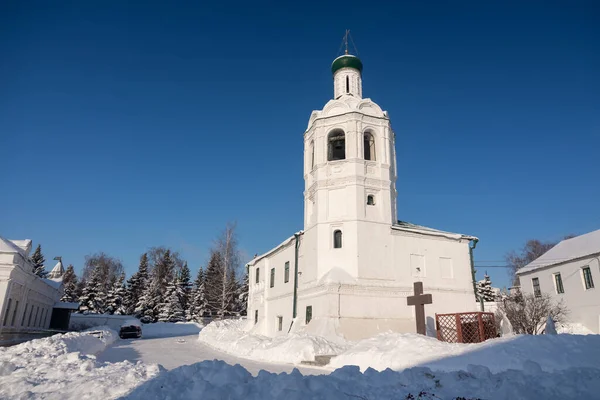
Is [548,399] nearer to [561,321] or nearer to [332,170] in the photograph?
[332,170]

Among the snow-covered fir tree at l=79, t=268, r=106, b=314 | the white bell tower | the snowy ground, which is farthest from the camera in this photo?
the snow-covered fir tree at l=79, t=268, r=106, b=314

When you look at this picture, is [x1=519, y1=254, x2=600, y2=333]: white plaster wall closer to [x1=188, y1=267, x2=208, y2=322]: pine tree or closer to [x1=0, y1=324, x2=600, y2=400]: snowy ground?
[x1=0, y1=324, x2=600, y2=400]: snowy ground

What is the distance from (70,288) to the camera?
52.3 metres

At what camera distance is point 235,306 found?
50.8m

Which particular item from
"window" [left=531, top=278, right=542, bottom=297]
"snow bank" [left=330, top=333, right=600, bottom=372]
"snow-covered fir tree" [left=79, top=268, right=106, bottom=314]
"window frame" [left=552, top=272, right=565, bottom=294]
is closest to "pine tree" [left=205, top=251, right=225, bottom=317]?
"snow-covered fir tree" [left=79, top=268, right=106, bottom=314]

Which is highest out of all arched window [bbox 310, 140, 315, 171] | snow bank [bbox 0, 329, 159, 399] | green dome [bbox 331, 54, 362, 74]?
green dome [bbox 331, 54, 362, 74]

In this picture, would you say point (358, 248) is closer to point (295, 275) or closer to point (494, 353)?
point (295, 275)

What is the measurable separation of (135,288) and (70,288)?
828 centimetres

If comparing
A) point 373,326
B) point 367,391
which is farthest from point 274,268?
point 367,391

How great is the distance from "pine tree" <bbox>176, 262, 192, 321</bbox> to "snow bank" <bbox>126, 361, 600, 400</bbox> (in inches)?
1860

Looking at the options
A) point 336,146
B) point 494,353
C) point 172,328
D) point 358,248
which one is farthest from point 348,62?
point 172,328

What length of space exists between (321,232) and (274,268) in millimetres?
7870

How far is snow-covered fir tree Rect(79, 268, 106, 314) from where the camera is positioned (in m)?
47.0

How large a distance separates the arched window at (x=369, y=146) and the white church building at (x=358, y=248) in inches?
2.3
